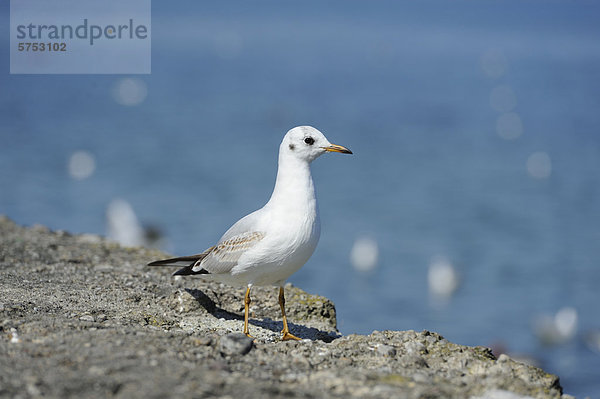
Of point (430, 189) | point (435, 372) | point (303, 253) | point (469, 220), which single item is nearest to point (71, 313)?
point (303, 253)

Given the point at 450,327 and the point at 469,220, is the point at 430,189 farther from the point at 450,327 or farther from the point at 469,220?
the point at 450,327

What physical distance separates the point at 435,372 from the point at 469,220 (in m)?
17.4

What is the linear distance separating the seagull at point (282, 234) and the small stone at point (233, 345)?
0.93 meters

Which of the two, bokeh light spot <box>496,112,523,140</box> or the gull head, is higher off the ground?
bokeh light spot <box>496,112,523,140</box>

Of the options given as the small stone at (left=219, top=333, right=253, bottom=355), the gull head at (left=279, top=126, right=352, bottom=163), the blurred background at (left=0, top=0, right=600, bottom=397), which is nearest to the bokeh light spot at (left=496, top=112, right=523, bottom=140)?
the blurred background at (left=0, top=0, right=600, bottom=397)

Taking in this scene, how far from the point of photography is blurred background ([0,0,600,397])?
15164 millimetres

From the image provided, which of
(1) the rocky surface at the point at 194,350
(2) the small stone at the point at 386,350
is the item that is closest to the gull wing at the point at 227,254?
(1) the rocky surface at the point at 194,350

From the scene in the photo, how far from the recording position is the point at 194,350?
180 inches

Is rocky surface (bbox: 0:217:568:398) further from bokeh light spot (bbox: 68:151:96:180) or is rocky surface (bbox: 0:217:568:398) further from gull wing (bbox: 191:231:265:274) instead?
bokeh light spot (bbox: 68:151:96:180)

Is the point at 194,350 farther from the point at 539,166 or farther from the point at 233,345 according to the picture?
the point at 539,166

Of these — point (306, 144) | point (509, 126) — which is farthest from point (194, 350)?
point (509, 126)

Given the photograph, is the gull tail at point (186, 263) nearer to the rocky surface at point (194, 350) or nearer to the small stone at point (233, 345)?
the rocky surface at point (194, 350)

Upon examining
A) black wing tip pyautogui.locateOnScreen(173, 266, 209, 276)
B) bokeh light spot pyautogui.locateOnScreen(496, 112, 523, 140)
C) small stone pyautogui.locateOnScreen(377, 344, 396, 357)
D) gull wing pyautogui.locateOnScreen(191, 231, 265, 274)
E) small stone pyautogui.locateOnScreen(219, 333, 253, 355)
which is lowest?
small stone pyautogui.locateOnScreen(377, 344, 396, 357)

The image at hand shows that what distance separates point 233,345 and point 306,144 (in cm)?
194
